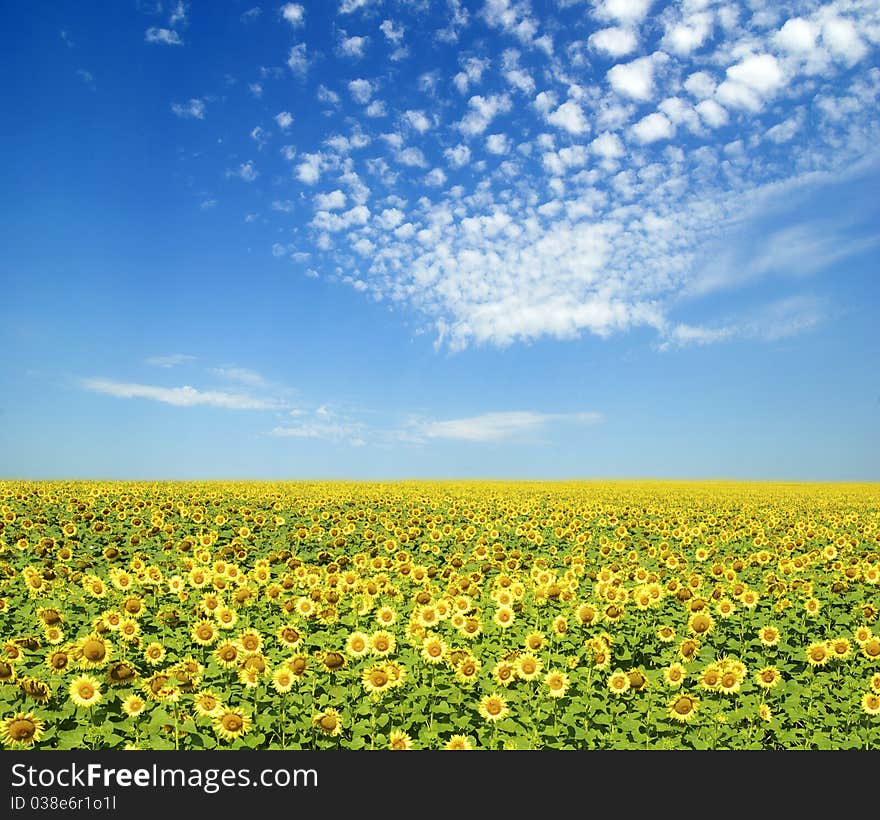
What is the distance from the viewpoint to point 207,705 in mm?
6598

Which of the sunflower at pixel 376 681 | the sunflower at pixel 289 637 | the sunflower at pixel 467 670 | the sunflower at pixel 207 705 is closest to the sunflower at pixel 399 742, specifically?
the sunflower at pixel 376 681

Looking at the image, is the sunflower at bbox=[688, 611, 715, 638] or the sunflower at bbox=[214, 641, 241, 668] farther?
the sunflower at bbox=[688, 611, 715, 638]

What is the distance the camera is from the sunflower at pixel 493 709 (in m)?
6.96

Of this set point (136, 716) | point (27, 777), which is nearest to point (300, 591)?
point (136, 716)

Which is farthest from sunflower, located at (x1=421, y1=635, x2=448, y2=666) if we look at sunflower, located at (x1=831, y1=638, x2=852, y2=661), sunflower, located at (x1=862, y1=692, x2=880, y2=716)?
sunflower, located at (x1=831, y1=638, x2=852, y2=661)

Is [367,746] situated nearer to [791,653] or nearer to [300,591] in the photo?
[300,591]

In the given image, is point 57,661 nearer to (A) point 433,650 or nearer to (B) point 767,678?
(A) point 433,650

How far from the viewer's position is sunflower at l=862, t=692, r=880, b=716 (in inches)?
303

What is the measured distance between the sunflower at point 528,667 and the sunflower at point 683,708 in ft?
4.80

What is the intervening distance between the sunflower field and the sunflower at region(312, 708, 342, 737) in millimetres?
18

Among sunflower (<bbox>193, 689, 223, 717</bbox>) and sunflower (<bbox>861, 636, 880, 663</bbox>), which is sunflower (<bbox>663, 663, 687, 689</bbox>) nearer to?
sunflower (<bbox>861, 636, 880, 663</bbox>)

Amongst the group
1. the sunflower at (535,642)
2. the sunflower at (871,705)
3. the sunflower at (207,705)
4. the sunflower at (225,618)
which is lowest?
the sunflower at (871,705)

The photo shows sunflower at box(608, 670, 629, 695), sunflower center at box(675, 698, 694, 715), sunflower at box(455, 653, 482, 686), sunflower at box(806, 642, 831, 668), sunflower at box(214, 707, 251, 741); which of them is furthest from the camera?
sunflower at box(806, 642, 831, 668)

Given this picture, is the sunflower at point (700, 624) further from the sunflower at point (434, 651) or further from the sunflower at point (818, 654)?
the sunflower at point (434, 651)
